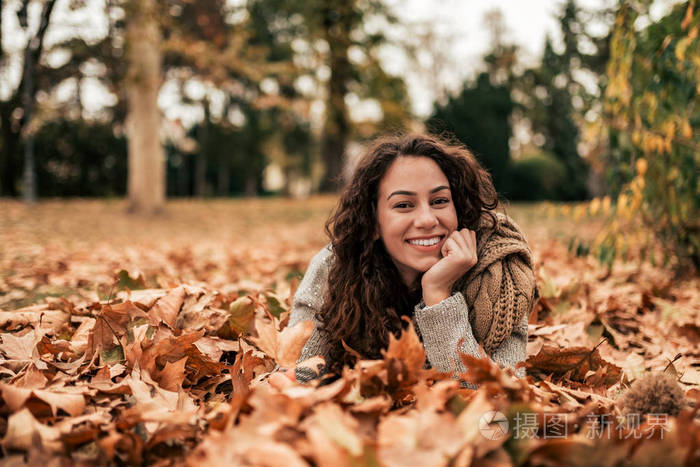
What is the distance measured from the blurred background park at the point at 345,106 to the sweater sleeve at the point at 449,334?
95cm

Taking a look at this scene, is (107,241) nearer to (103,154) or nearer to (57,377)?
(57,377)

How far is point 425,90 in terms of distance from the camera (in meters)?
26.3

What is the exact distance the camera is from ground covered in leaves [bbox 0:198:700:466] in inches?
38.0

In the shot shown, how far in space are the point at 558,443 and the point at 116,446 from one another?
0.95m

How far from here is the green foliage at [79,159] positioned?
531 inches

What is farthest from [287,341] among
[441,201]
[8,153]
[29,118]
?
[8,153]

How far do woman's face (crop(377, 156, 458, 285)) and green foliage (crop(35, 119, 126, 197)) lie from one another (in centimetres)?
1411

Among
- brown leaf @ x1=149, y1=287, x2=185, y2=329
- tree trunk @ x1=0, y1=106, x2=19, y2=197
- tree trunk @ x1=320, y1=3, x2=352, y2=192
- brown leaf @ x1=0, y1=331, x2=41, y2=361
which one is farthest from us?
tree trunk @ x1=320, y1=3, x2=352, y2=192

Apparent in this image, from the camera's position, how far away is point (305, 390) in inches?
47.3

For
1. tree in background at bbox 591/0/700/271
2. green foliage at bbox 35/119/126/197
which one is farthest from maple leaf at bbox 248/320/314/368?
green foliage at bbox 35/119/126/197

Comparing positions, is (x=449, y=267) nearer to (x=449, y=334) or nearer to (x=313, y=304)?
(x=449, y=334)

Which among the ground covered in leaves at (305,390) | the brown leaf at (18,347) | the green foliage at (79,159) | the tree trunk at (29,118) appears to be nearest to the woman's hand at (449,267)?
the ground covered in leaves at (305,390)

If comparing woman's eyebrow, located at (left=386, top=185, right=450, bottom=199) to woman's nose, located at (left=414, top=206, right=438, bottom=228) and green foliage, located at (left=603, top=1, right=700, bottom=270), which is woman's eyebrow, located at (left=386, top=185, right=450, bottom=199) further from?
green foliage, located at (left=603, top=1, right=700, bottom=270)

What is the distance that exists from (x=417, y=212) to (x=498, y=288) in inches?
14.6
